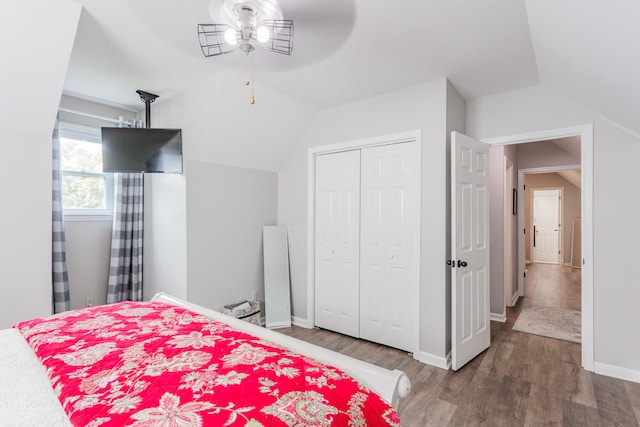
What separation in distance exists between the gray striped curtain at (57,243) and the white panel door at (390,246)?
2.89 m

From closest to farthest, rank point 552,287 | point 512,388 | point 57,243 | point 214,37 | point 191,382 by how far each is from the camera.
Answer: point 191,382 → point 214,37 → point 512,388 → point 57,243 → point 552,287

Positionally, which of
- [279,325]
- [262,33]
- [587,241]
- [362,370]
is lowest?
[279,325]

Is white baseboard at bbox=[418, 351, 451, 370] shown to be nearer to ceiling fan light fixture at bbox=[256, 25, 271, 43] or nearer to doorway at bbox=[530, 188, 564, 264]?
ceiling fan light fixture at bbox=[256, 25, 271, 43]

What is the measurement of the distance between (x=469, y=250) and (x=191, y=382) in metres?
2.54

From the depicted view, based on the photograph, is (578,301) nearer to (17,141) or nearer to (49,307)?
(49,307)

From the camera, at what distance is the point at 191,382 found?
1.06 m

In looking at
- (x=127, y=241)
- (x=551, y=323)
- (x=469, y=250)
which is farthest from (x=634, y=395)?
(x=127, y=241)

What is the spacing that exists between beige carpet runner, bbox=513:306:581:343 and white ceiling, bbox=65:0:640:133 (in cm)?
225

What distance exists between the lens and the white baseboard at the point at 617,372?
7.95 feet

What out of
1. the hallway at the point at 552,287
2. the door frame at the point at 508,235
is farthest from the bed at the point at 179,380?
the hallway at the point at 552,287

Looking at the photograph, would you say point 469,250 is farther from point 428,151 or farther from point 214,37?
point 214,37

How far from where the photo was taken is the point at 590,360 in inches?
102

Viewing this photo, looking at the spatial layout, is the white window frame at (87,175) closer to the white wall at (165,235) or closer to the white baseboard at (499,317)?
the white wall at (165,235)

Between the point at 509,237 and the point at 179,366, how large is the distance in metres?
4.62
